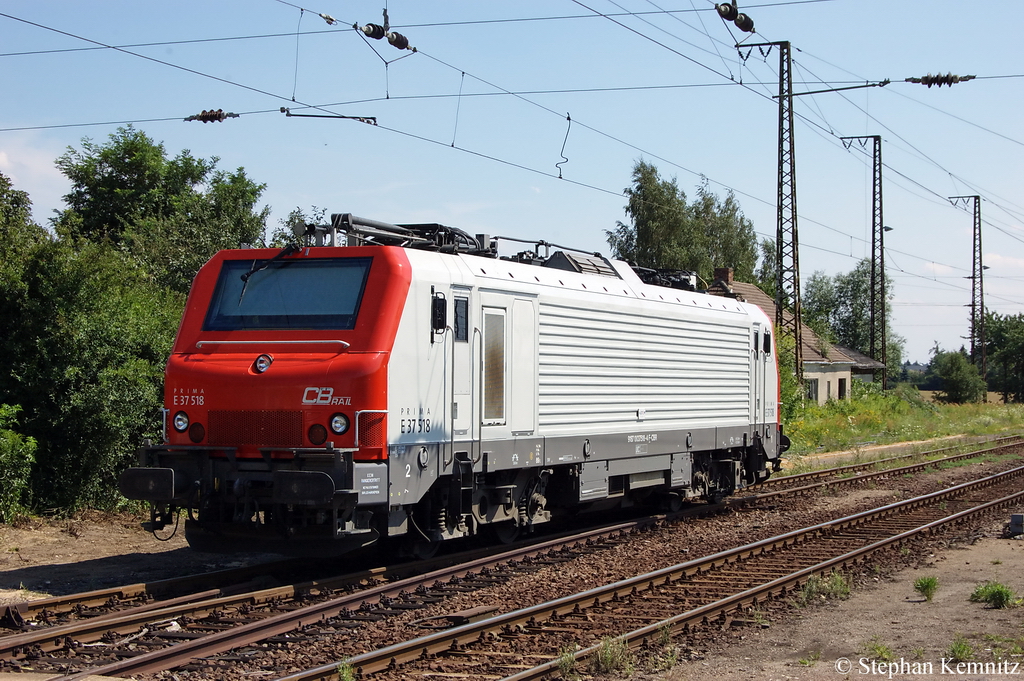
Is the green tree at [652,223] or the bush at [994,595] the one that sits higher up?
the green tree at [652,223]

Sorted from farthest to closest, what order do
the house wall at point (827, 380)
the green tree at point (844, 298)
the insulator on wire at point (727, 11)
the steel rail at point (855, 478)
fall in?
the green tree at point (844, 298) < the house wall at point (827, 380) < the steel rail at point (855, 478) < the insulator on wire at point (727, 11)

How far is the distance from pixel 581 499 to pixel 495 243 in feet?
10.9

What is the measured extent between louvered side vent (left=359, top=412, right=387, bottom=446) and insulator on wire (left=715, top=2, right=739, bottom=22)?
9.49 metres

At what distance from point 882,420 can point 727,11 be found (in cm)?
2764

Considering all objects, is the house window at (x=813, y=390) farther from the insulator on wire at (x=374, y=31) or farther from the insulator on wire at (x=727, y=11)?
the insulator on wire at (x=374, y=31)

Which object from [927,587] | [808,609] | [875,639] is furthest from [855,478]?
[875,639]

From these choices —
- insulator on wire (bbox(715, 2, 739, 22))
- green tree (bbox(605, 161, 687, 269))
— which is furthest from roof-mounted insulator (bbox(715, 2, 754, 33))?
green tree (bbox(605, 161, 687, 269))

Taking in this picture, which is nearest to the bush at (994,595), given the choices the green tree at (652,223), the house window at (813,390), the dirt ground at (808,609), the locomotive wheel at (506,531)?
the dirt ground at (808,609)

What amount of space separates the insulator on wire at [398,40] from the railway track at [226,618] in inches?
279

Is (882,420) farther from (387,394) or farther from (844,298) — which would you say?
(844,298)

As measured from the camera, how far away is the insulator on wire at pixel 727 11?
15836 millimetres

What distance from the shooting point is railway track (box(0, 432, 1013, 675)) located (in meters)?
7.36

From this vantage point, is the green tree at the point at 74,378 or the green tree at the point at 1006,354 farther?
the green tree at the point at 1006,354

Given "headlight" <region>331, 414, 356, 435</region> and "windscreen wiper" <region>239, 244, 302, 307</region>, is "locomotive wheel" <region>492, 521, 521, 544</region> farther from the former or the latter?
"windscreen wiper" <region>239, 244, 302, 307</region>
